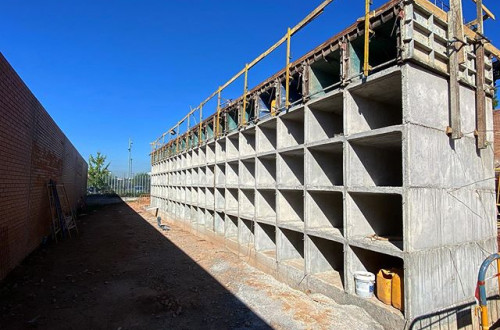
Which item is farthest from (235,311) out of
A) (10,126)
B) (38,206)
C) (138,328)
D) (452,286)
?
(38,206)

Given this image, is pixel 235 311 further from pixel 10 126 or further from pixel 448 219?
pixel 10 126

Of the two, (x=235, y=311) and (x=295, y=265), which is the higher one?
(x=295, y=265)

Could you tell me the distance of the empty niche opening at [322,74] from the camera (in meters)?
6.42

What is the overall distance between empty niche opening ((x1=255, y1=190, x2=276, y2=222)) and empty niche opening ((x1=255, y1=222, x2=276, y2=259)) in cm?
27

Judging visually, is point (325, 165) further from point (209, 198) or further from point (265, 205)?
point (209, 198)

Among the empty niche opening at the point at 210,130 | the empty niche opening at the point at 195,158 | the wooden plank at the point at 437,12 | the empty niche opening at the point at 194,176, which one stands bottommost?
the empty niche opening at the point at 194,176

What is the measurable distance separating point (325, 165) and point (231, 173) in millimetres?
4445

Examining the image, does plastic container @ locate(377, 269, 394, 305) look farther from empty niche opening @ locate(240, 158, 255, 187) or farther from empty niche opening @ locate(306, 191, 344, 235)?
empty niche opening @ locate(240, 158, 255, 187)

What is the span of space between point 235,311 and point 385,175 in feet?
12.5

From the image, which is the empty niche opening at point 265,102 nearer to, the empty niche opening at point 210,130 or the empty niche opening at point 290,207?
the empty niche opening at point 290,207

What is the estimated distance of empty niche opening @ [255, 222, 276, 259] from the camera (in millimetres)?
8141

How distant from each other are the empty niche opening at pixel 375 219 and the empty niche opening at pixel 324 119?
1.60 meters

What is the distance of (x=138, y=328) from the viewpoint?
4684 millimetres

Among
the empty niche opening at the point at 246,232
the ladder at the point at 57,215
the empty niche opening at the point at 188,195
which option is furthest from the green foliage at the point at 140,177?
the empty niche opening at the point at 246,232
